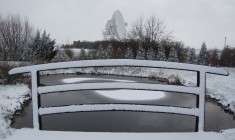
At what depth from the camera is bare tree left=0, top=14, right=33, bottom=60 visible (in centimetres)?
3297

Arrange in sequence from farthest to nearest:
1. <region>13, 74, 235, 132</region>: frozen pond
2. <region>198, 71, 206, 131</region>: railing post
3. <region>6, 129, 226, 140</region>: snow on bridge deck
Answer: <region>13, 74, 235, 132</region>: frozen pond < <region>198, 71, 206, 131</region>: railing post < <region>6, 129, 226, 140</region>: snow on bridge deck

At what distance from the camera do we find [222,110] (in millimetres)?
7738

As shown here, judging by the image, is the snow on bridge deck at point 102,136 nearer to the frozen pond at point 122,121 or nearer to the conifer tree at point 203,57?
the frozen pond at point 122,121

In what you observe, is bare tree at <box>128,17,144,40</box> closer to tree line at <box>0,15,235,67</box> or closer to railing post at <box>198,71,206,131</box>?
tree line at <box>0,15,235,67</box>

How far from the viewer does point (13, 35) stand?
34.0 m

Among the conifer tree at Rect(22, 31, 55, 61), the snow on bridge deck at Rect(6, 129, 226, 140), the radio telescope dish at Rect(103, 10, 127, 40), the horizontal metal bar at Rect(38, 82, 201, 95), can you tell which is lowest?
the snow on bridge deck at Rect(6, 129, 226, 140)

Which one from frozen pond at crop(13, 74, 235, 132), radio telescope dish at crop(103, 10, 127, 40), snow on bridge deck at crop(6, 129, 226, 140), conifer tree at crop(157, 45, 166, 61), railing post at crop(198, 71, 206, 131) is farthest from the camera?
radio telescope dish at crop(103, 10, 127, 40)

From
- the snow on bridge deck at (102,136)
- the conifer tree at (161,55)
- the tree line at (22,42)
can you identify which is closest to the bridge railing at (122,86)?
the snow on bridge deck at (102,136)

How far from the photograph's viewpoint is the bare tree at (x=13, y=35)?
32969 mm

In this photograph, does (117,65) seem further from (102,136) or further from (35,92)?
(35,92)

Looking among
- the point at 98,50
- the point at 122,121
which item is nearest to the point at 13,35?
the point at 98,50

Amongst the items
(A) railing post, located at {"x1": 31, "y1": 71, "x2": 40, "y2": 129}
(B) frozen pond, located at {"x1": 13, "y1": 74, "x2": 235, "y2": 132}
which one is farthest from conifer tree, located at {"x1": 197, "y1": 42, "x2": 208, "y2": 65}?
(A) railing post, located at {"x1": 31, "y1": 71, "x2": 40, "y2": 129}

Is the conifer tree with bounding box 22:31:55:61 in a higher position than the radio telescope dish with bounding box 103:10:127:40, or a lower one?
lower

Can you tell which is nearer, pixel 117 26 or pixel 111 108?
pixel 111 108
